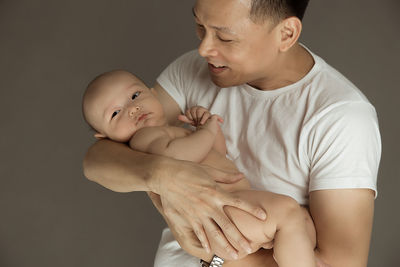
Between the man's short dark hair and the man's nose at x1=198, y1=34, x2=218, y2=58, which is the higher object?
the man's short dark hair

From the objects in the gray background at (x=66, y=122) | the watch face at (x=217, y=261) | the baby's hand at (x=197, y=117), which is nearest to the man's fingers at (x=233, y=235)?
the watch face at (x=217, y=261)

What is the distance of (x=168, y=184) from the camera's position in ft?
5.24

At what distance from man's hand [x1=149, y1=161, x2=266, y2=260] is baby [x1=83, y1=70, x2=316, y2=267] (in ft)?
0.10

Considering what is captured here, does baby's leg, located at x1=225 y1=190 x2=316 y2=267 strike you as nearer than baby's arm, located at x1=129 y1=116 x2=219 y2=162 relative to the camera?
Yes

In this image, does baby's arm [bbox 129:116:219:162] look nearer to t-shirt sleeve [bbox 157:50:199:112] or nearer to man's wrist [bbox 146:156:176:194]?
man's wrist [bbox 146:156:176:194]

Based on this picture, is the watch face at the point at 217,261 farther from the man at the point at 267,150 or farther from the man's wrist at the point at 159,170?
the man's wrist at the point at 159,170

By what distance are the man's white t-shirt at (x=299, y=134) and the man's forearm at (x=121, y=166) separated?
13.5 inches

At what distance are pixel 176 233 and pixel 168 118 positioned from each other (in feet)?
1.88

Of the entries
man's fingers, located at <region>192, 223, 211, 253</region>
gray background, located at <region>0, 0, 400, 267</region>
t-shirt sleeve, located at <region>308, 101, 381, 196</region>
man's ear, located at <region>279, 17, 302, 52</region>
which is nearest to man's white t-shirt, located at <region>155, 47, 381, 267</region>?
t-shirt sleeve, located at <region>308, 101, 381, 196</region>

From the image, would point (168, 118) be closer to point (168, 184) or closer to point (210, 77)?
point (210, 77)

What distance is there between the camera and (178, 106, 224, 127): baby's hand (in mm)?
1851

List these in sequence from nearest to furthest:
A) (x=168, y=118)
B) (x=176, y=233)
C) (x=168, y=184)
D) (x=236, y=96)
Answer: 1. (x=168, y=184)
2. (x=176, y=233)
3. (x=236, y=96)
4. (x=168, y=118)

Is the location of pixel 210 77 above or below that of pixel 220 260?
above

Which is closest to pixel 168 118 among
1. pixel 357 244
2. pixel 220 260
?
pixel 220 260
